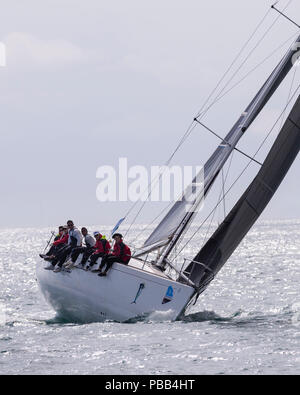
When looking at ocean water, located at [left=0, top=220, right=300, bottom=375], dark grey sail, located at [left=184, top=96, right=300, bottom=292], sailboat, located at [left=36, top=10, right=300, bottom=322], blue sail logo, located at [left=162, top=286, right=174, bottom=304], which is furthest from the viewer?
dark grey sail, located at [left=184, top=96, right=300, bottom=292]

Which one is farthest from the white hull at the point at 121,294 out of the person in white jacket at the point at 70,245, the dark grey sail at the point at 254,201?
the dark grey sail at the point at 254,201

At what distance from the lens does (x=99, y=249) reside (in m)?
22.4

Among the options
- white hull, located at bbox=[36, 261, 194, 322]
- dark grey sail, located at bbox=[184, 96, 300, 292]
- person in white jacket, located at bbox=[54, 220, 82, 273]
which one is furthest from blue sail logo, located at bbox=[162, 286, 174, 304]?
person in white jacket, located at bbox=[54, 220, 82, 273]

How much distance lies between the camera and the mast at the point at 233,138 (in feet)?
73.5

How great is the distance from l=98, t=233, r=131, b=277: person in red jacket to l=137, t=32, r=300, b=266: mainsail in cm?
147

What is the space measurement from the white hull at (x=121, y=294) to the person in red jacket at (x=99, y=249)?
324 millimetres

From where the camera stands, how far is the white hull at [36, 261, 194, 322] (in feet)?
69.8

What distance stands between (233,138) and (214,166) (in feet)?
2.86

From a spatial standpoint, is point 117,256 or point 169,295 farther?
point 117,256

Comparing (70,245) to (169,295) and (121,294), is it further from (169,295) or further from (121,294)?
(169,295)

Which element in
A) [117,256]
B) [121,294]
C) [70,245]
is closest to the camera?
[121,294]

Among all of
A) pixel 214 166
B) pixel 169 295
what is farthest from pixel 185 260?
pixel 214 166

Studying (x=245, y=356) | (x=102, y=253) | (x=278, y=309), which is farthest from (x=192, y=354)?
(x=278, y=309)

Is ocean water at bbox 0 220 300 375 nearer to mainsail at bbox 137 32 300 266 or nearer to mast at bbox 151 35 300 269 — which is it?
mainsail at bbox 137 32 300 266
